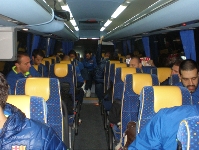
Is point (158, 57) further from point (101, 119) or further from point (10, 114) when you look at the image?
point (10, 114)

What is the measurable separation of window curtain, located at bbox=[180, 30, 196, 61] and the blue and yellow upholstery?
3.92 m

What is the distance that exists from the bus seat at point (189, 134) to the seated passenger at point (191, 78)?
224 cm

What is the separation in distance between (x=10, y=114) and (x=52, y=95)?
1840mm

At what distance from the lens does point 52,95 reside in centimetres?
364

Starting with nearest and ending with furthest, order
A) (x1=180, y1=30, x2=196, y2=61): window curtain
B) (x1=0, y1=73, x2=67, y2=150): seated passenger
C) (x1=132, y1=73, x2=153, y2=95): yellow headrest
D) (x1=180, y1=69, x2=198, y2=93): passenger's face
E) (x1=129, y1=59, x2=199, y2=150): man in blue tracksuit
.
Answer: (x1=0, y1=73, x2=67, y2=150): seated passenger
(x1=129, y1=59, x2=199, y2=150): man in blue tracksuit
(x1=180, y1=69, x2=198, y2=93): passenger's face
(x1=132, y1=73, x2=153, y2=95): yellow headrest
(x1=180, y1=30, x2=196, y2=61): window curtain

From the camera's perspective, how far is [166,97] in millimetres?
3113

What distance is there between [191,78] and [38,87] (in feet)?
5.88

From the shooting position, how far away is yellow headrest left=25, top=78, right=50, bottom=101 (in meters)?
3.62

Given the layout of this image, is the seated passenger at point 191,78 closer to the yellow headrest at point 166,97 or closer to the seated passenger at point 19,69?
the yellow headrest at point 166,97

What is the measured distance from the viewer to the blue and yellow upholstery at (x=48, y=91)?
3576 mm

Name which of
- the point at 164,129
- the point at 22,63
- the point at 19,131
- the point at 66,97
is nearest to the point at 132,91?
the point at 66,97

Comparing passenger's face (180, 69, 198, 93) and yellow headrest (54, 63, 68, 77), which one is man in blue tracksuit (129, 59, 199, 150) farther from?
yellow headrest (54, 63, 68, 77)

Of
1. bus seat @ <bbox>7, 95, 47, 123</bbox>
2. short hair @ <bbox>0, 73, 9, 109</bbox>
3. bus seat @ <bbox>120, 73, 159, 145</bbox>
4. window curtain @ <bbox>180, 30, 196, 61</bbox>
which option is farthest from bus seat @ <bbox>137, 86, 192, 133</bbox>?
window curtain @ <bbox>180, 30, 196, 61</bbox>

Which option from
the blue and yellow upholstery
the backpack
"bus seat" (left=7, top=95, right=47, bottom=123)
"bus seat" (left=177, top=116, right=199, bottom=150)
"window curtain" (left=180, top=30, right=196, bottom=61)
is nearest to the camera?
"bus seat" (left=177, top=116, right=199, bottom=150)
